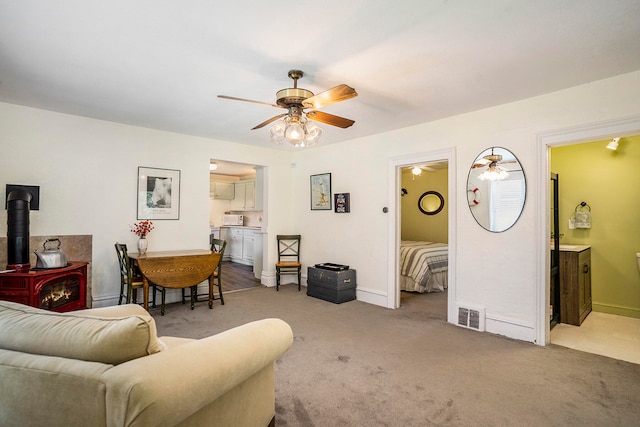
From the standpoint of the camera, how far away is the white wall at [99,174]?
3.25 metres

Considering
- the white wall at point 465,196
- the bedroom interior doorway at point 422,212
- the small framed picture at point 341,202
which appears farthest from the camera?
the small framed picture at point 341,202

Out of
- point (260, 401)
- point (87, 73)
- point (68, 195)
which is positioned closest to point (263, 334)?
point (260, 401)

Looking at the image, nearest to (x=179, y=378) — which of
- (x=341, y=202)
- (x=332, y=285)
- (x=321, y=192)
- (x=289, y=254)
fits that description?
(x=332, y=285)

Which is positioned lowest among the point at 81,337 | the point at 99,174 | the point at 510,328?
the point at 510,328

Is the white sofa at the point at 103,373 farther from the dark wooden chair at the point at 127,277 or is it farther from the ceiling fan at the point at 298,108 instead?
the dark wooden chair at the point at 127,277

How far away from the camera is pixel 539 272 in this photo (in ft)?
9.16

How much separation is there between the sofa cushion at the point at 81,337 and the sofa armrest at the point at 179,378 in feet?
0.21

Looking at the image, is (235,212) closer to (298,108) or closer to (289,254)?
(289,254)

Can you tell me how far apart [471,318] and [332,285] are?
167 cm

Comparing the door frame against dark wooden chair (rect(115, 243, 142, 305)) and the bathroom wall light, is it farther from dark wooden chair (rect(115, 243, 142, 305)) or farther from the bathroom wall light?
dark wooden chair (rect(115, 243, 142, 305))

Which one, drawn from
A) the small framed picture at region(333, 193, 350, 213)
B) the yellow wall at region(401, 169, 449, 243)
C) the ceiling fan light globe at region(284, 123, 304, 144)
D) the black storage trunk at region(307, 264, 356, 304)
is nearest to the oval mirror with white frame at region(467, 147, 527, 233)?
the small framed picture at region(333, 193, 350, 213)

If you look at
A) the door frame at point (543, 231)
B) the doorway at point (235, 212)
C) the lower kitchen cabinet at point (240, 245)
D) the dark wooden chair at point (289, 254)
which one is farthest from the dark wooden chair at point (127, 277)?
the door frame at point (543, 231)

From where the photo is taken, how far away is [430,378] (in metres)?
2.21

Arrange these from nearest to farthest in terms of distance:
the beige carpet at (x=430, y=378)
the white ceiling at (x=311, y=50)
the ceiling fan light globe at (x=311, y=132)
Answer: the white ceiling at (x=311, y=50) → the beige carpet at (x=430, y=378) → the ceiling fan light globe at (x=311, y=132)
